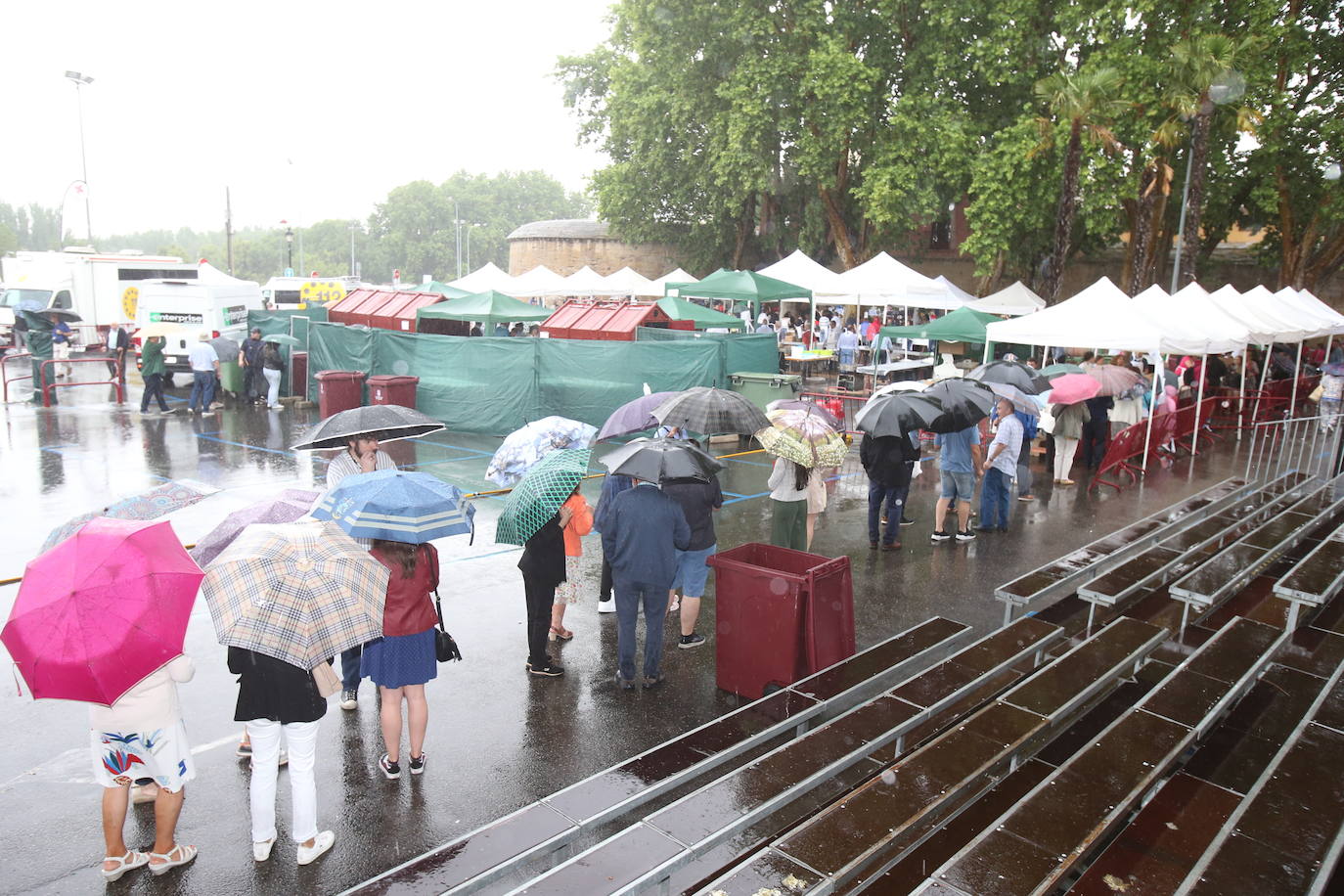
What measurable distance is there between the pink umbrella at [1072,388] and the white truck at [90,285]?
26.4 m

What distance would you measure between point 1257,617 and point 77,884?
7.49 metres

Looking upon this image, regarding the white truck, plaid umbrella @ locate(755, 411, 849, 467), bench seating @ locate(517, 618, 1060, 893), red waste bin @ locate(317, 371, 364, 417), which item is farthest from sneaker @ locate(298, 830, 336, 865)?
the white truck

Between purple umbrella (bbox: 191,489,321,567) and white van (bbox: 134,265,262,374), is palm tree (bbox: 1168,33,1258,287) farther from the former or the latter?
white van (bbox: 134,265,262,374)

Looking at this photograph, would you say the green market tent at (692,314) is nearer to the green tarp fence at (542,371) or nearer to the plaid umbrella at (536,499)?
the green tarp fence at (542,371)

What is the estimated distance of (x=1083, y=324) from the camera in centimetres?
1525

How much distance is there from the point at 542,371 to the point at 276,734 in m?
12.5

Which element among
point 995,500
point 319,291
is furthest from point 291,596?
point 319,291

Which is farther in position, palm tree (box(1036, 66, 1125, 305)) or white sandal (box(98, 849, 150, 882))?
palm tree (box(1036, 66, 1125, 305))

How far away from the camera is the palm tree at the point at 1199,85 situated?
76.1ft

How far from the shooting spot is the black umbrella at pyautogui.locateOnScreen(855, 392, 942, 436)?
9234 mm

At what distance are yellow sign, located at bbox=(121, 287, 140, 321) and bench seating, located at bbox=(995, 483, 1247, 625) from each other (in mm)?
28036

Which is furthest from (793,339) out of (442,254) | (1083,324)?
(442,254)

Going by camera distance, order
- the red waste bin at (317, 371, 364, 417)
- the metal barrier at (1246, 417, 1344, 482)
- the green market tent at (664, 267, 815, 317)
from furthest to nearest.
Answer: the green market tent at (664, 267, 815, 317) → the red waste bin at (317, 371, 364, 417) → the metal barrier at (1246, 417, 1344, 482)

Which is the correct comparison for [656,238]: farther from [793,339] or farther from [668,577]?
[668,577]
